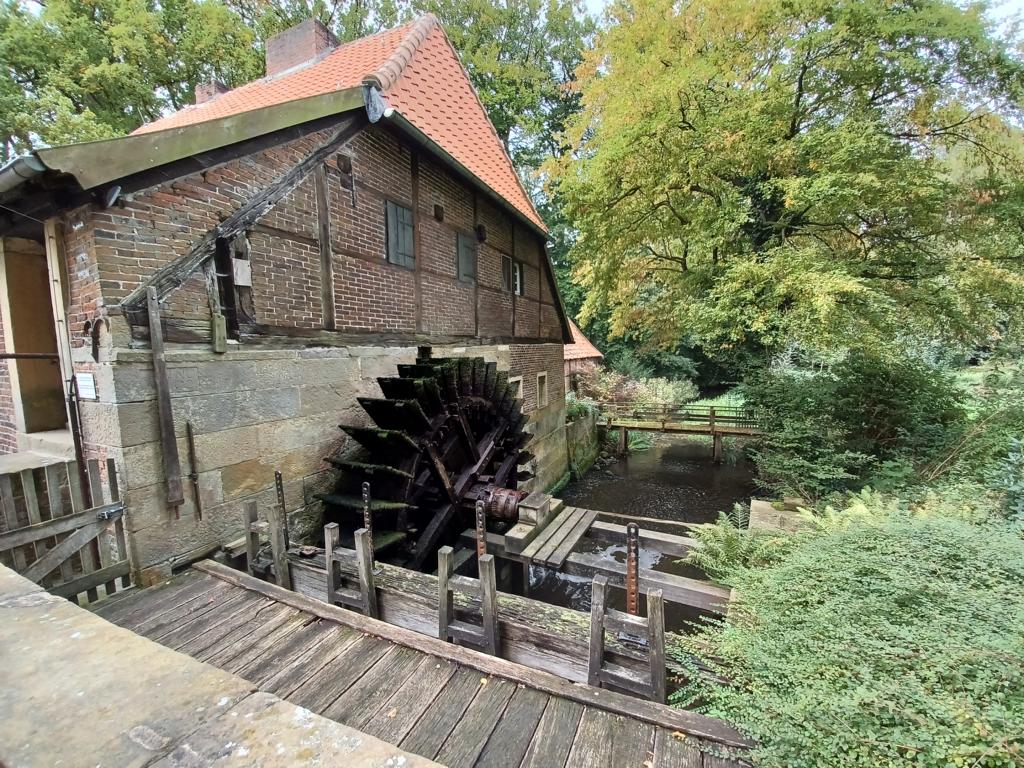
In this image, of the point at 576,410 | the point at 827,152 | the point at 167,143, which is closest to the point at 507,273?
the point at 827,152

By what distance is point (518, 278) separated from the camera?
8.58 metres

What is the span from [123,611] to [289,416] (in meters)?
1.79

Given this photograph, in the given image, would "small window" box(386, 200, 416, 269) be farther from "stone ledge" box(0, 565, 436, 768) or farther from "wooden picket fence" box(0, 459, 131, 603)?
"stone ledge" box(0, 565, 436, 768)

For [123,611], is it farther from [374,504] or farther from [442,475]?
[442,475]

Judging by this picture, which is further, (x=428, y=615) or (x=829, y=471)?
(x=829, y=471)

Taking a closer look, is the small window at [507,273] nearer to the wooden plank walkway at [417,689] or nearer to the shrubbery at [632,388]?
the wooden plank walkway at [417,689]

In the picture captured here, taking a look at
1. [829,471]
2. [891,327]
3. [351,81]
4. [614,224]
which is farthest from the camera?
[614,224]

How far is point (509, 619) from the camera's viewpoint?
259 centimetres

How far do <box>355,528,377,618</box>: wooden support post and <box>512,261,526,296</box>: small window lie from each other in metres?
6.32

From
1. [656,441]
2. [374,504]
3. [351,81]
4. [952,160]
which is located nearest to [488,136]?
[351,81]

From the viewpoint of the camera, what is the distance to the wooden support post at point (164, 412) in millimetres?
2947

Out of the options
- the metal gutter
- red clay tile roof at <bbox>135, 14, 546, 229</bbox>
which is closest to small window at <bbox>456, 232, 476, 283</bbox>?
red clay tile roof at <bbox>135, 14, 546, 229</bbox>

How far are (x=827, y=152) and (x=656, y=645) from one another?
725cm

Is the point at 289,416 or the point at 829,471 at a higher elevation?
the point at 289,416
